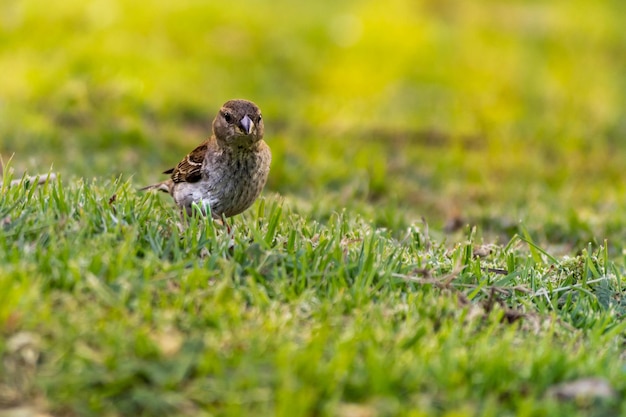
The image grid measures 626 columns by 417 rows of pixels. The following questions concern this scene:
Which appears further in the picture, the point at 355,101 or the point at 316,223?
the point at 355,101

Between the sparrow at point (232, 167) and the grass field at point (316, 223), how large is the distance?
0.25 metres

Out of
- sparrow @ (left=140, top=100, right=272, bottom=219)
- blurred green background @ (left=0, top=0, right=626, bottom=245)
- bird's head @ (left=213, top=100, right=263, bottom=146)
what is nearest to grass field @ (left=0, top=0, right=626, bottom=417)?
blurred green background @ (left=0, top=0, right=626, bottom=245)

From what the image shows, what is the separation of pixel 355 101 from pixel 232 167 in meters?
6.48

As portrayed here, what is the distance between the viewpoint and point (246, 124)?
558 cm

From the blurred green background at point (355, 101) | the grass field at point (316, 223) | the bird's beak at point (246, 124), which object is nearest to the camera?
the grass field at point (316, 223)

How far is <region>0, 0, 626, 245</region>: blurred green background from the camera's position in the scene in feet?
27.2

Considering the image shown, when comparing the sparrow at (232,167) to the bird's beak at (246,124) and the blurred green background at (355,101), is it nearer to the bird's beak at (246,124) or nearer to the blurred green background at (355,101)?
the bird's beak at (246,124)

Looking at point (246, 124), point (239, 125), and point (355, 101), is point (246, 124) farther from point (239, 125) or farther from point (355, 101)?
point (355, 101)

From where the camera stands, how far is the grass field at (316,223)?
11.1 feet

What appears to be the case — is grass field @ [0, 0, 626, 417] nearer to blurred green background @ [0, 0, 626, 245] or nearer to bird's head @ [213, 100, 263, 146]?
blurred green background @ [0, 0, 626, 245]

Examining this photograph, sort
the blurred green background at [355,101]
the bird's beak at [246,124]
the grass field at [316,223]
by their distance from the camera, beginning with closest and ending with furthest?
the grass field at [316,223], the bird's beak at [246,124], the blurred green background at [355,101]

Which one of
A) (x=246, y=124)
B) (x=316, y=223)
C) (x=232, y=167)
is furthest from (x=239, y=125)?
(x=316, y=223)

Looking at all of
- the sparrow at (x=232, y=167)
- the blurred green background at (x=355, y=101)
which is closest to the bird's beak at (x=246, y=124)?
the sparrow at (x=232, y=167)

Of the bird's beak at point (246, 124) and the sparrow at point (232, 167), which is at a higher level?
the bird's beak at point (246, 124)
